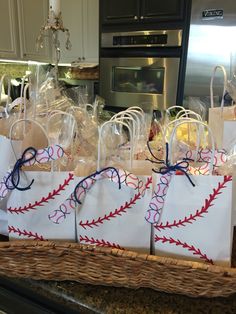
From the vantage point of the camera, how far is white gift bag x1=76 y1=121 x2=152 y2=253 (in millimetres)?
541

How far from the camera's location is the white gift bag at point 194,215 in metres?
0.50

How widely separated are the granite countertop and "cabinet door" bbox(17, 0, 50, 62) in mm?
2503

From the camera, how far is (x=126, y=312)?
0.50 meters

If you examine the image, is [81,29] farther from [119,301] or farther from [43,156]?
[119,301]

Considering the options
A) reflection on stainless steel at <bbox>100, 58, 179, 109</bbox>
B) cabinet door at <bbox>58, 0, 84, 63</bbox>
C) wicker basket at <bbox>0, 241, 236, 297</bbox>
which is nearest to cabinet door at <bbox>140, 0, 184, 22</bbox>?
reflection on stainless steel at <bbox>100, 58, 179, 109</bbox>

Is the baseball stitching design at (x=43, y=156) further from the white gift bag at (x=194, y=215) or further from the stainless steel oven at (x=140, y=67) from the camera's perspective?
the stainless steel oven at (x=140, y=67)

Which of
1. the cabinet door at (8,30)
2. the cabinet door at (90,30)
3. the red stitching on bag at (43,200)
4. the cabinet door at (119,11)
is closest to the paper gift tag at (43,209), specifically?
the red stitching on bag at (43,200)

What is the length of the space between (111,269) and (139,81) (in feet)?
6.83

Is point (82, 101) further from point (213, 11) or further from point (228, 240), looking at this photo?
point (213, 11)

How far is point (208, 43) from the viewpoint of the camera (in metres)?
2.04

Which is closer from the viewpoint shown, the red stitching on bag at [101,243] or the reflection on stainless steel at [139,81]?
the red stitching on bag at [101,243]

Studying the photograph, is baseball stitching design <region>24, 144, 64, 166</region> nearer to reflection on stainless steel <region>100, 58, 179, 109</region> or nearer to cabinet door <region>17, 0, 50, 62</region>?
reflection on stainless steel <region>100, 58, 179, 109</region>

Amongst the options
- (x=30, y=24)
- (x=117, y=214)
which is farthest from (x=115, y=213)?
(x=30, y=24)

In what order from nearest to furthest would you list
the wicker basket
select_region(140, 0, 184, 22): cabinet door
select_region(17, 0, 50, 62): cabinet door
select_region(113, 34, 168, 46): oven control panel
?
the wicker basket < select_region(140, 0, 184, 22): cabinet door < select_region(113, 34, 168, 46): oven control panel < select_region(17, 0, 50, 62): cabinet door
